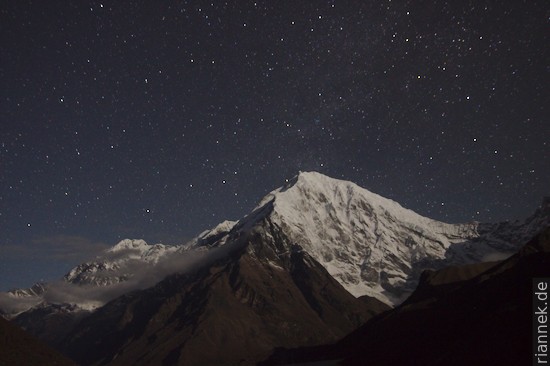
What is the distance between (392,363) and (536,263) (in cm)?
6294

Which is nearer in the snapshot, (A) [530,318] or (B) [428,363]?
(A) [530,318]

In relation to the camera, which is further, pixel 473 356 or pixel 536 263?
pixel 536 263

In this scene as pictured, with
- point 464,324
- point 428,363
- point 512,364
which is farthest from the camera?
point 464,324

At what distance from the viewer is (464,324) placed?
19012 centimetres

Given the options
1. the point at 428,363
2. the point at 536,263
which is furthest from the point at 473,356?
the point at 536,263

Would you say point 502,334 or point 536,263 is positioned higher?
point 536,263

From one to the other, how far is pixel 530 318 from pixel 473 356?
724 inches

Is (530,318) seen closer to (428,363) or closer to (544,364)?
(428,363)

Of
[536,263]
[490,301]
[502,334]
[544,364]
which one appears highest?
[536,263]

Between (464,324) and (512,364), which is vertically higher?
(464,324)

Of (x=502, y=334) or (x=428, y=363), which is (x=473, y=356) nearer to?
(x=502, y=334)

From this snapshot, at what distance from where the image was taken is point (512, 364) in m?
127

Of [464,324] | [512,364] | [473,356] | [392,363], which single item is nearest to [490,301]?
[464,324]

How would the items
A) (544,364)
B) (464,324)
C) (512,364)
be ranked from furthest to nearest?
(464,324) < (512,364) < (544,364)
